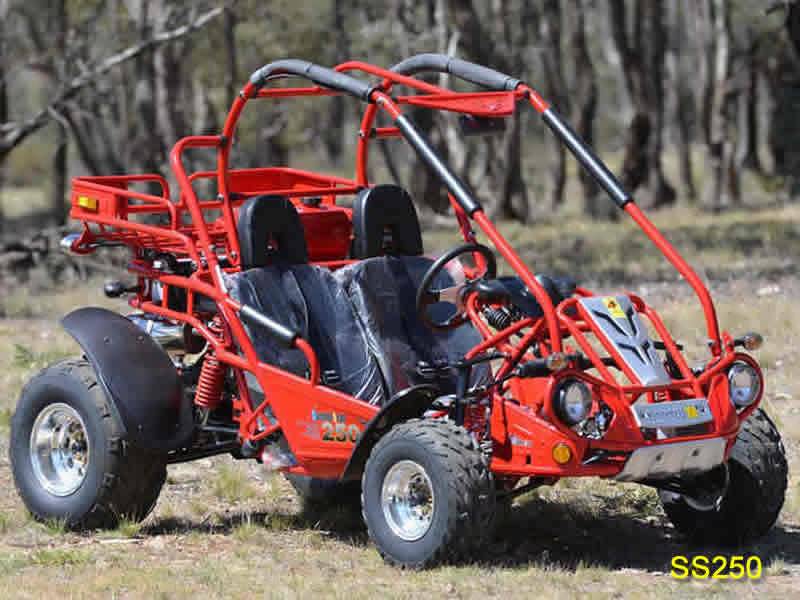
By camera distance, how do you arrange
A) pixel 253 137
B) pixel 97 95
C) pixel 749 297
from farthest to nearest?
pixel 253 137
pixel 97 95
pixel 749 297

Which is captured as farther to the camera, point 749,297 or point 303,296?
point 749,297

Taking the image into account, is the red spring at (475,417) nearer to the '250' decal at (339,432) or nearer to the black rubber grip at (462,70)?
the '250' decal at (339,432)

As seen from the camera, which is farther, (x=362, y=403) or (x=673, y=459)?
(x=362, y=403)

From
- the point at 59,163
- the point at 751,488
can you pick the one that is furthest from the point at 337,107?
the point at 751,488

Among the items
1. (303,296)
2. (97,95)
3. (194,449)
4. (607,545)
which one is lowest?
(607,545)

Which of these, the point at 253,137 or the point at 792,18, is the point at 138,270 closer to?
the point at 792,18

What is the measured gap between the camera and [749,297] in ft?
54.5

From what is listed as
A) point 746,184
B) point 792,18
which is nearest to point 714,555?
point 792,18

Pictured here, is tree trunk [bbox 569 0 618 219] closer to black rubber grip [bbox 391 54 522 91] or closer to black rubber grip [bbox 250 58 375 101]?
black rubber grip [bbox 391 54 522 91]

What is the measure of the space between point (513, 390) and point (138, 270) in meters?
2.29

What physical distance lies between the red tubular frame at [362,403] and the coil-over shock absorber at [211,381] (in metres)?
0.06

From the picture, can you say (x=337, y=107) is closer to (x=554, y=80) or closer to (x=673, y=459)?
(x=554, y=80)

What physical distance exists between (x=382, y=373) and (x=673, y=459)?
1.97 meters

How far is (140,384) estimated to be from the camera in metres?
8.28
